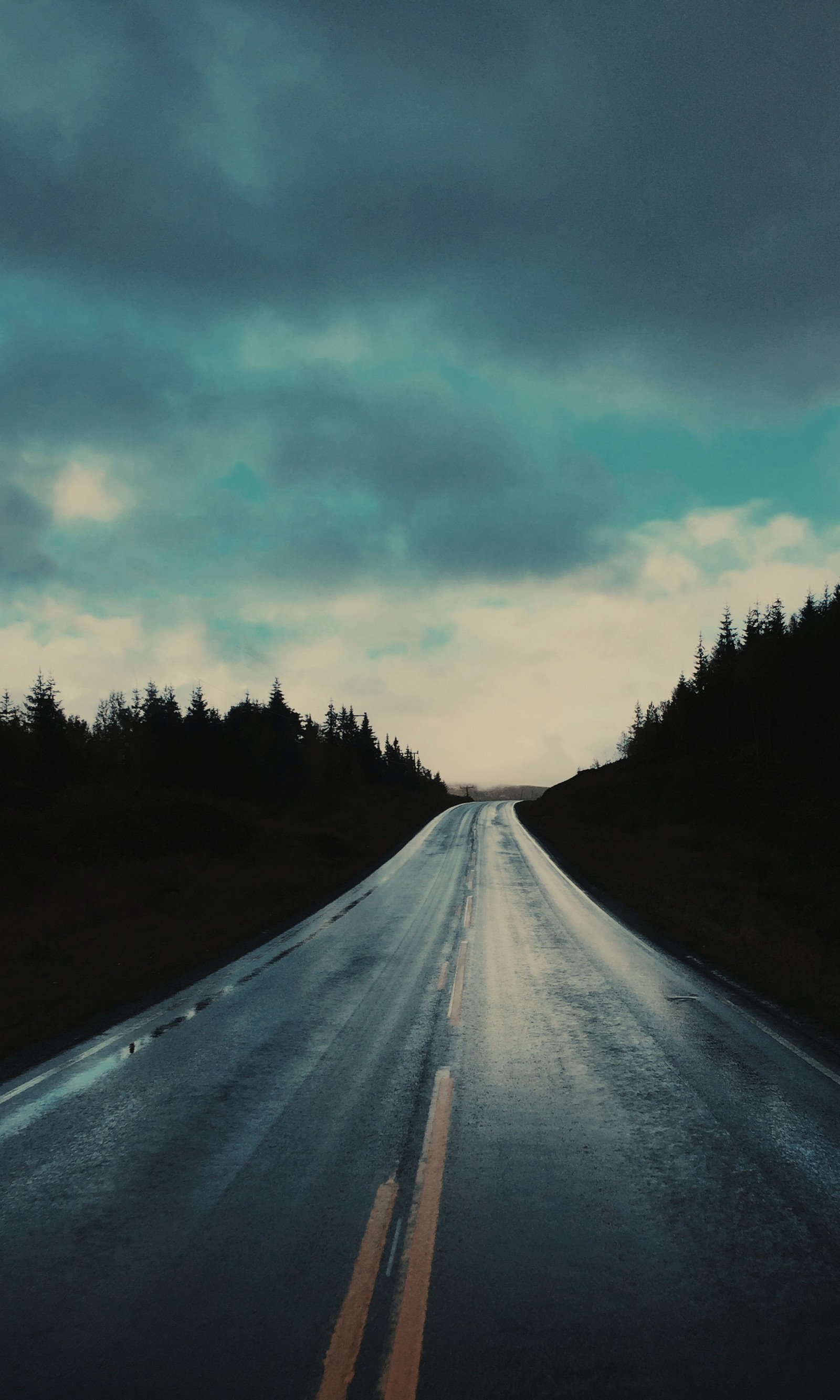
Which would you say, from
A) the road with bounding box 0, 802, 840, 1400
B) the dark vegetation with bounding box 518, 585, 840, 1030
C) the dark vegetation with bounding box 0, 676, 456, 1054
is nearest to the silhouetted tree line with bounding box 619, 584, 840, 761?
the dark vegetation with bounding box 518, 585, 840, 1030

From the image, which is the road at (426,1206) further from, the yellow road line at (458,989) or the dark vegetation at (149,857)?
the dark vegetation at (149,857)

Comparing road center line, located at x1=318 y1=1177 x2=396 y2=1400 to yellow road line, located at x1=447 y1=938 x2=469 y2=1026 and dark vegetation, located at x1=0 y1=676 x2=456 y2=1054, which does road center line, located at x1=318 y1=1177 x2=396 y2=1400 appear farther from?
dark vegetation, located at x1=0 y1=676 x2=456 y2=1054

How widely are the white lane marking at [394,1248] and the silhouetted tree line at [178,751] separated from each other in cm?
3578

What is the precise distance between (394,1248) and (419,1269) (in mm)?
274

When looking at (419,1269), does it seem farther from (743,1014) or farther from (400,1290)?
(743,1014)

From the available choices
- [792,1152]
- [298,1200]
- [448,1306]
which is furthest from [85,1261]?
[792,1152]

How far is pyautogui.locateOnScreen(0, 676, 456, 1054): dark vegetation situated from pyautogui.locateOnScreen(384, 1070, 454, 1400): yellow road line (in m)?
5.93

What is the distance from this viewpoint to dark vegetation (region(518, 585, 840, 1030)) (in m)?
16.8

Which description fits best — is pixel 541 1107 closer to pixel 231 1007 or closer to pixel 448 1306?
pixel 448 1306

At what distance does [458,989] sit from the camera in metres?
11.1

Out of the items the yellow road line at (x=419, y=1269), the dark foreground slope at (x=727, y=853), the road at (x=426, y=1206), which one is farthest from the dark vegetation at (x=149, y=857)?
the dark foreground slope at (x=727, y=853)

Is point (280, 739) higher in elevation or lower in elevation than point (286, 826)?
higher

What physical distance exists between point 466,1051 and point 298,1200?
357 centimetres

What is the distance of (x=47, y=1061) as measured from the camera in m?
8.31
